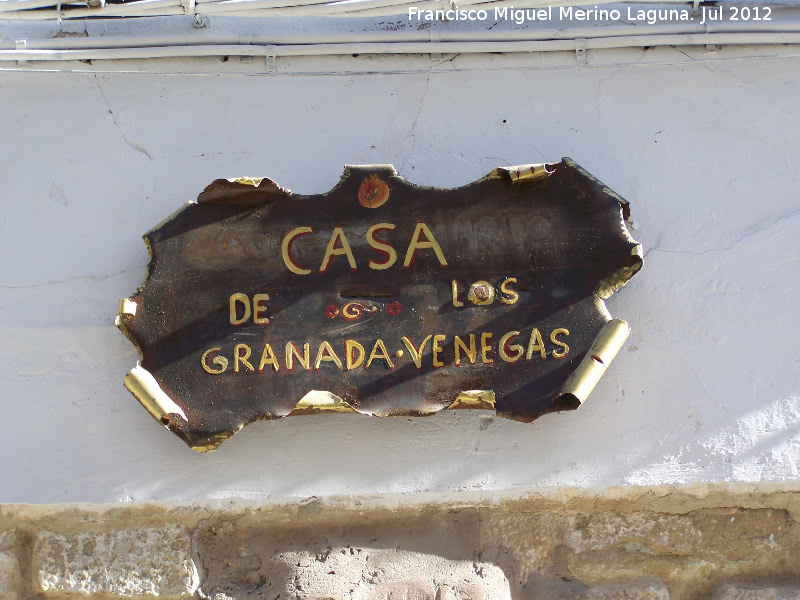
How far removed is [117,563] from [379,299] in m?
0.88

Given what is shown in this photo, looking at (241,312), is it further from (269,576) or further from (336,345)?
(269,576)

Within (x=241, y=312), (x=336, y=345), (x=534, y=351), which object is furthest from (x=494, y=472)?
(x=241, y=312)

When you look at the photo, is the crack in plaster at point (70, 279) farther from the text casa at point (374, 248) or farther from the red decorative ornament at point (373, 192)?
the red decorative ornament at point (373, 192)

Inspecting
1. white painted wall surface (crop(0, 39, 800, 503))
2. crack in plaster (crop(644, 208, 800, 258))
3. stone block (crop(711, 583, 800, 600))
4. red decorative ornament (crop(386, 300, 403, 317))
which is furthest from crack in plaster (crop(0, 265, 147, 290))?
stone block (crop(711, 583, 800, 600))

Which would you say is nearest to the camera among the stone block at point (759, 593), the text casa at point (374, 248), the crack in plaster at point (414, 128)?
the stone block at point (759, 593)

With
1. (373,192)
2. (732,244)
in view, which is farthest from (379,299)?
(732,244)

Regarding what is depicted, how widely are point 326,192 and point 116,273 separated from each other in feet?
1.90

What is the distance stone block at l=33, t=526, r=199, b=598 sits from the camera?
1.87m

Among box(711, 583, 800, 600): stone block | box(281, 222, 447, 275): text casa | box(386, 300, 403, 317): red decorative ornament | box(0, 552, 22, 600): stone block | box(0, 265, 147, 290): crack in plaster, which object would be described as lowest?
box(711, 583, 800, 600): stone block

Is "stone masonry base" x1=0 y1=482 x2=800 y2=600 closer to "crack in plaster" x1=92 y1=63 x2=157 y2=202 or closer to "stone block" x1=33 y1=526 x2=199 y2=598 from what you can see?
"stone block" x1=33 y1=526 x2=199 y2=598

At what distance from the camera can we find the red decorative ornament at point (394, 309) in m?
1.94

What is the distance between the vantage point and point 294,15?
2178 millimetres

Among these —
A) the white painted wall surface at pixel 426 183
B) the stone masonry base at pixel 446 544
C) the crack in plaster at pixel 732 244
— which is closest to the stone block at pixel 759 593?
the stone masonry base at pixel 446 544

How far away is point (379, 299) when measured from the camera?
6.43 ft
